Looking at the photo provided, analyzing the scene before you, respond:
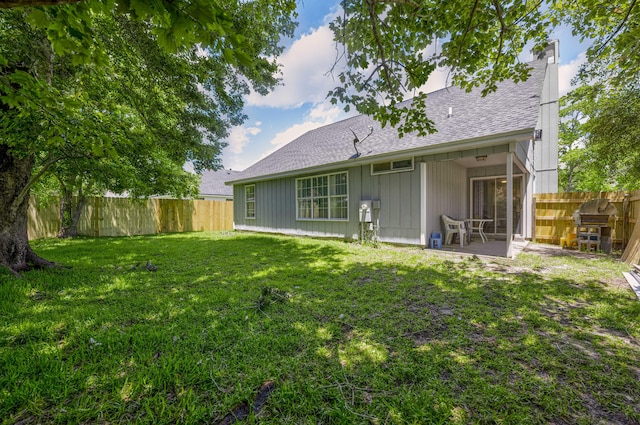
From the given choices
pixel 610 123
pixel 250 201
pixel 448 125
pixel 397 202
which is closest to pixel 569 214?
pixel 610 123

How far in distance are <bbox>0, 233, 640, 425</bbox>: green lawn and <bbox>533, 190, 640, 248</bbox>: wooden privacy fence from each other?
354 cm

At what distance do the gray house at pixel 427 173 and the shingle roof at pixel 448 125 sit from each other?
3cm

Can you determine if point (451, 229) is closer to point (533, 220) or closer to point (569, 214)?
point (533, 220)

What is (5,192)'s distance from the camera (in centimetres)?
407

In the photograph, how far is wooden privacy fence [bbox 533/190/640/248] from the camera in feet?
20.9

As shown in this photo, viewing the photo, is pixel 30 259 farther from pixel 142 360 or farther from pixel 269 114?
pixel 269 114

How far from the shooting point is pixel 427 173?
694 centimetres

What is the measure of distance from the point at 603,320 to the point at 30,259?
8.19m

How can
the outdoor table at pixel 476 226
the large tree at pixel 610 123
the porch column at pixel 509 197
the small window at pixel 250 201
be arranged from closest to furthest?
the porch column at pixel 509 197 → the large tree at pixel 610 123 → the outdoor table at pixel 476 226 → the small window at pixel 250 201

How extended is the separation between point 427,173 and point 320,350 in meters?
5.99

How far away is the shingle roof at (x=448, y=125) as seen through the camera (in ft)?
19.4

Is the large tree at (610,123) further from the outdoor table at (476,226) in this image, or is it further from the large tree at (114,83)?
the large tree at (114,83)

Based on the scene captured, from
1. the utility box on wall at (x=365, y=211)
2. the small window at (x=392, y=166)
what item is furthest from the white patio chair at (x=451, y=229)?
the utility box on wall at (x=365, y=211)

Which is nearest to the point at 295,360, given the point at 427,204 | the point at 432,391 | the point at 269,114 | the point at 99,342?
the point at 432,391
